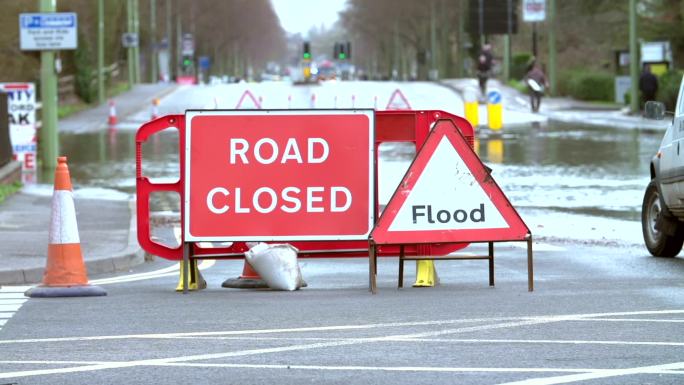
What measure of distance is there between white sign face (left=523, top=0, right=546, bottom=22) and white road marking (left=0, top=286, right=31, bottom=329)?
5839 cm

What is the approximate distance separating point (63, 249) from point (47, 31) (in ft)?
58.9

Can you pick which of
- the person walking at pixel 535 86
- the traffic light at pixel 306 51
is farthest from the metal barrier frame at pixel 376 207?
the traffic light at pixel 306 51

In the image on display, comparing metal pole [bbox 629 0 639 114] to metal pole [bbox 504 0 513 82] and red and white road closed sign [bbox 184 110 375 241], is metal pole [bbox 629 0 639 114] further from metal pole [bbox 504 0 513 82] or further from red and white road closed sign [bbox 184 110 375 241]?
red and white road closed sign [bbox 184 110 375 241]

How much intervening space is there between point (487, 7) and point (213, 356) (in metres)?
68.0

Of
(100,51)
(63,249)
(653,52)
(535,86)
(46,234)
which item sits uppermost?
(100,51)

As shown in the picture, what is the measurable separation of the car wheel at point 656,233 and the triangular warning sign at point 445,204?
3.80 m

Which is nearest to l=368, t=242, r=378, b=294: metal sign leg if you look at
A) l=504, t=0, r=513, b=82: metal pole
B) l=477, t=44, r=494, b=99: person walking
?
l=477, t=44, r=494, b=99: person walking

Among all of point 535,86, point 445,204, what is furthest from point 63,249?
point 535,86

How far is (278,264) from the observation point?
39.4 feet

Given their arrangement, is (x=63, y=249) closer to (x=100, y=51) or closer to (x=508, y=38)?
(x=100, y=51)

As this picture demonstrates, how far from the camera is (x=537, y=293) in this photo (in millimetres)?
11445

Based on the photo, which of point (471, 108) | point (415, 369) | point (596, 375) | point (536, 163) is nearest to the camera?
point (596, 375)

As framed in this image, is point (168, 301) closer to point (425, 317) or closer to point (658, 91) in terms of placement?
point (425, 317)

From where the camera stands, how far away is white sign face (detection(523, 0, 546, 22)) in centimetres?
6969
